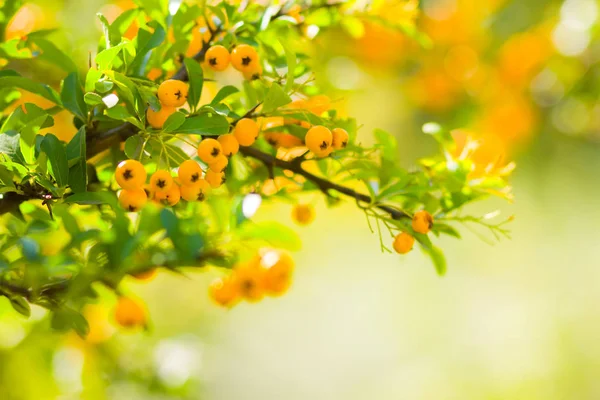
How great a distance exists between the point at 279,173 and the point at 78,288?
0.22 meters

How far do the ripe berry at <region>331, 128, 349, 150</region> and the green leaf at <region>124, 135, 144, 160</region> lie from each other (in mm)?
142

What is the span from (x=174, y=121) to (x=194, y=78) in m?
0.06

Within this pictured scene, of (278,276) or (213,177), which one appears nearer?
(213,177)

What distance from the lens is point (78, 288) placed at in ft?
1.25

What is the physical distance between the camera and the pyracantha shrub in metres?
0.41

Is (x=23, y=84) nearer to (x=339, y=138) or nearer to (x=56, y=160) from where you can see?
(x=56, y=160)

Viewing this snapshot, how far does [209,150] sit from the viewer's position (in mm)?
411

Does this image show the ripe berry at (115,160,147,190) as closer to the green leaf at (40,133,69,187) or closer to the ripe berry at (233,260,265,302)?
the green leaf at (40,133,69,187)

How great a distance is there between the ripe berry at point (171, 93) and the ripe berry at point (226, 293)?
25 cm

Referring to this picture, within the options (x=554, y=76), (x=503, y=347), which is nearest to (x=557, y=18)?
(x=554, y=76)

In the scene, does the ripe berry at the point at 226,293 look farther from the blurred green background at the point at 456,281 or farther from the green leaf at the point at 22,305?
the blurred green background at the point at 456,281

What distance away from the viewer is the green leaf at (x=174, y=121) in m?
0.41

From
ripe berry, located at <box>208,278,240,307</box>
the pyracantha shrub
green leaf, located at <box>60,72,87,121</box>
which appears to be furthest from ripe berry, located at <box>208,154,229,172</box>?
ripe berry, located at <box>208,278,240,307</box>

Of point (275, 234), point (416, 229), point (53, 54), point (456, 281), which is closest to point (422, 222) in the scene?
point (416, 229)
